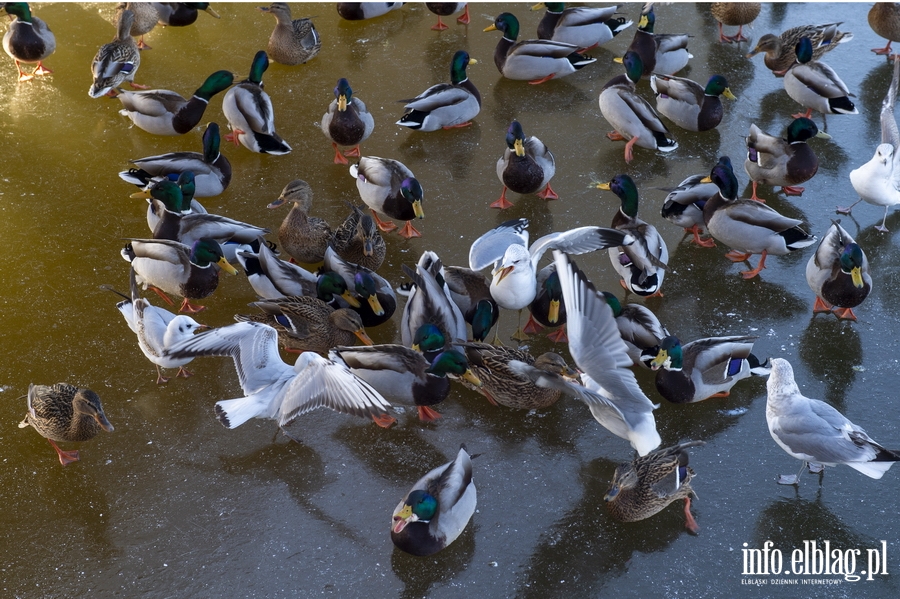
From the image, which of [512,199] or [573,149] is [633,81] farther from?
[512,199]

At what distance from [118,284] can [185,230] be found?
58cm

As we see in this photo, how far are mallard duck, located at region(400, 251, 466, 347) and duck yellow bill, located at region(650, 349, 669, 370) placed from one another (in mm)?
1101

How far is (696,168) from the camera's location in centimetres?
683

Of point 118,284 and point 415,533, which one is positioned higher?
point 415,533

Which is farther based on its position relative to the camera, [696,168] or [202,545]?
[696,168]

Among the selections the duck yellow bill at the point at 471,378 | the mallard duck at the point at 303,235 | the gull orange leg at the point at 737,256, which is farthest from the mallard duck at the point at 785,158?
the mallard duck at the point at 303,235

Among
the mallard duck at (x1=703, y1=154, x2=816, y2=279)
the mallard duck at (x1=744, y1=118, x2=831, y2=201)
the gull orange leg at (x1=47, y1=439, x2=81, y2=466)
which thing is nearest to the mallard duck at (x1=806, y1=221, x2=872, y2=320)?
the mallard duck at (x1=703, y1=154, x2=816, y2=279)

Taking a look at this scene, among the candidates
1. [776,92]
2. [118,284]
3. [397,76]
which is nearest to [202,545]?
[118,284]

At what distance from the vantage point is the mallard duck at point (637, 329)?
16.1 ft

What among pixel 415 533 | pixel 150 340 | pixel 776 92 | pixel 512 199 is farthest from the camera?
pixel 776 92

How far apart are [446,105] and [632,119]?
4.97 ft

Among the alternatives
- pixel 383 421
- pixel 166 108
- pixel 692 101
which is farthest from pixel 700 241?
pixel 166 108

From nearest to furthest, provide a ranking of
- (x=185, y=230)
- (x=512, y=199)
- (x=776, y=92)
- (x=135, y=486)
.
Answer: (x=135, y=486)
(x=185, y=230)
(x=512, y=199)
(x=776, y=92)

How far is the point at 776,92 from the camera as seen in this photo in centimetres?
773
